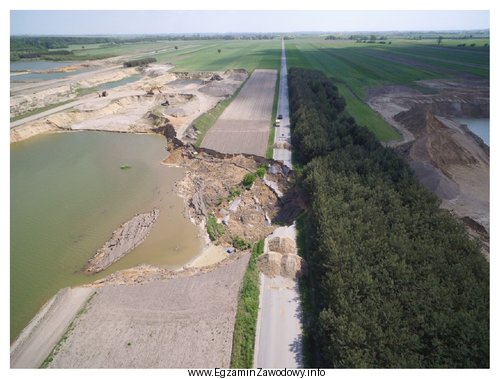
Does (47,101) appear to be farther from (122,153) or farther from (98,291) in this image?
(98,291)

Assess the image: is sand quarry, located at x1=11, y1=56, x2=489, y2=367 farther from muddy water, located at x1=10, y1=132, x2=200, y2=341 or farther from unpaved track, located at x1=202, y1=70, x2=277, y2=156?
muddy water, located at x1=10, y1=132, x2=200, y2=341

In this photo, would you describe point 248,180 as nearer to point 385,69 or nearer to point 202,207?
point 202,207

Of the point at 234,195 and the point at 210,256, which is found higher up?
the point at 234,195

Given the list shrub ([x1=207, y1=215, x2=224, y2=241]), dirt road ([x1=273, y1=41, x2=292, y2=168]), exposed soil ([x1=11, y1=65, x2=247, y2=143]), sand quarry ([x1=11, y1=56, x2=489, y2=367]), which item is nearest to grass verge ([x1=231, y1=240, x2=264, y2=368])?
sand quarry ([x1=11, y1=56, x2=489, y2=367])

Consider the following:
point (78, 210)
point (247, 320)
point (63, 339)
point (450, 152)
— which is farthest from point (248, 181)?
point (450, 152)

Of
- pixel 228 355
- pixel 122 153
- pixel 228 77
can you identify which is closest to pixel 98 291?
pixel 228 355

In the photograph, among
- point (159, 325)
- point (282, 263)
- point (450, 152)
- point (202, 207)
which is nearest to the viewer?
point (159, 325)

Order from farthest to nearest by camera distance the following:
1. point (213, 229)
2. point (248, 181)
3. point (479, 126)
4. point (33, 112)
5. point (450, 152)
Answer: point (33, 112) < point (479, 126) < point (450, 152) < point (248, 181) < point (213, 229)
